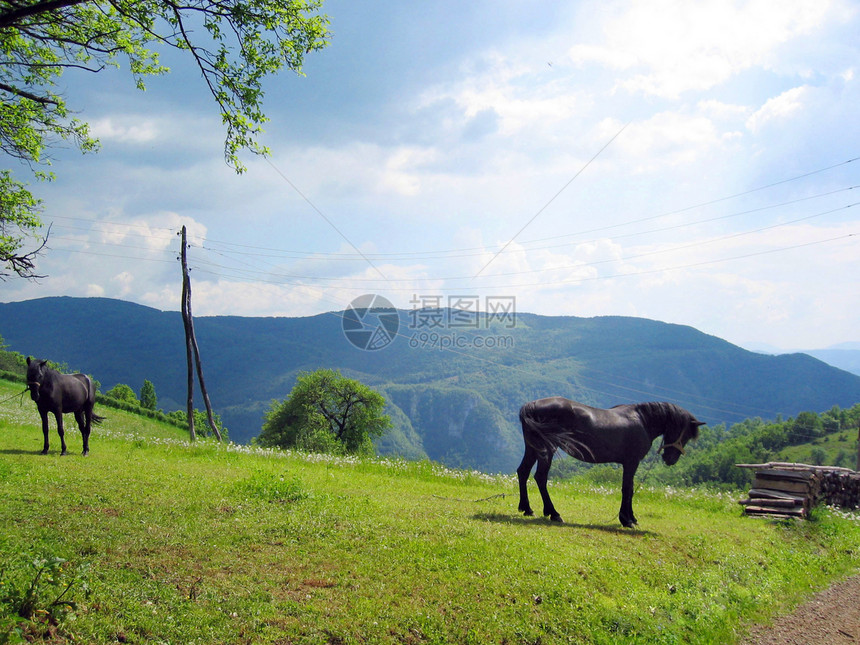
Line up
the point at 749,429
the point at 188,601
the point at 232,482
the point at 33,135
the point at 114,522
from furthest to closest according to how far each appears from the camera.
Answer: the point at 749,429, the point at 33,135, the point at 232,482, the point at 114,522, the point at 188,601

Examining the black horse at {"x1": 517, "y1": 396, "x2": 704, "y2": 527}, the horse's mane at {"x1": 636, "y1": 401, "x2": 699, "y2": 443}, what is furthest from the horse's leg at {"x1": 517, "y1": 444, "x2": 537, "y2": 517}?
the horse's mane at {"x1": 636, "y1": 401, "x2": 699, "y2": 443}

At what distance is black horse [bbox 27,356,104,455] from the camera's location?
14.7m

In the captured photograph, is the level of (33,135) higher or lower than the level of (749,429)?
higher

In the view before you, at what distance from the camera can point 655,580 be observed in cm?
801

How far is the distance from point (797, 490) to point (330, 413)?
42.0 meters

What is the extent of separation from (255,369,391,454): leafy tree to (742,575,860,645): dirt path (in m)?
43.9

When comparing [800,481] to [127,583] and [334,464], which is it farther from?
[127,583]

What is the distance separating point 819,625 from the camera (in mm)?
7930

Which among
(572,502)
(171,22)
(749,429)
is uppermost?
(171,22)

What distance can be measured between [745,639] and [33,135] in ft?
66.5

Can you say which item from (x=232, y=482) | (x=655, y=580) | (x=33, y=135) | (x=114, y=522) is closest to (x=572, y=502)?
(x=655, y=580)

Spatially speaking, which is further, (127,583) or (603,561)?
(603,561)

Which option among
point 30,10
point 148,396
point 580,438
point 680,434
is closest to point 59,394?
point 30,10

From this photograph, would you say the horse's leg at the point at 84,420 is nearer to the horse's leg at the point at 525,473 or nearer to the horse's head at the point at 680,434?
the horse's leg at the point at 525,473
